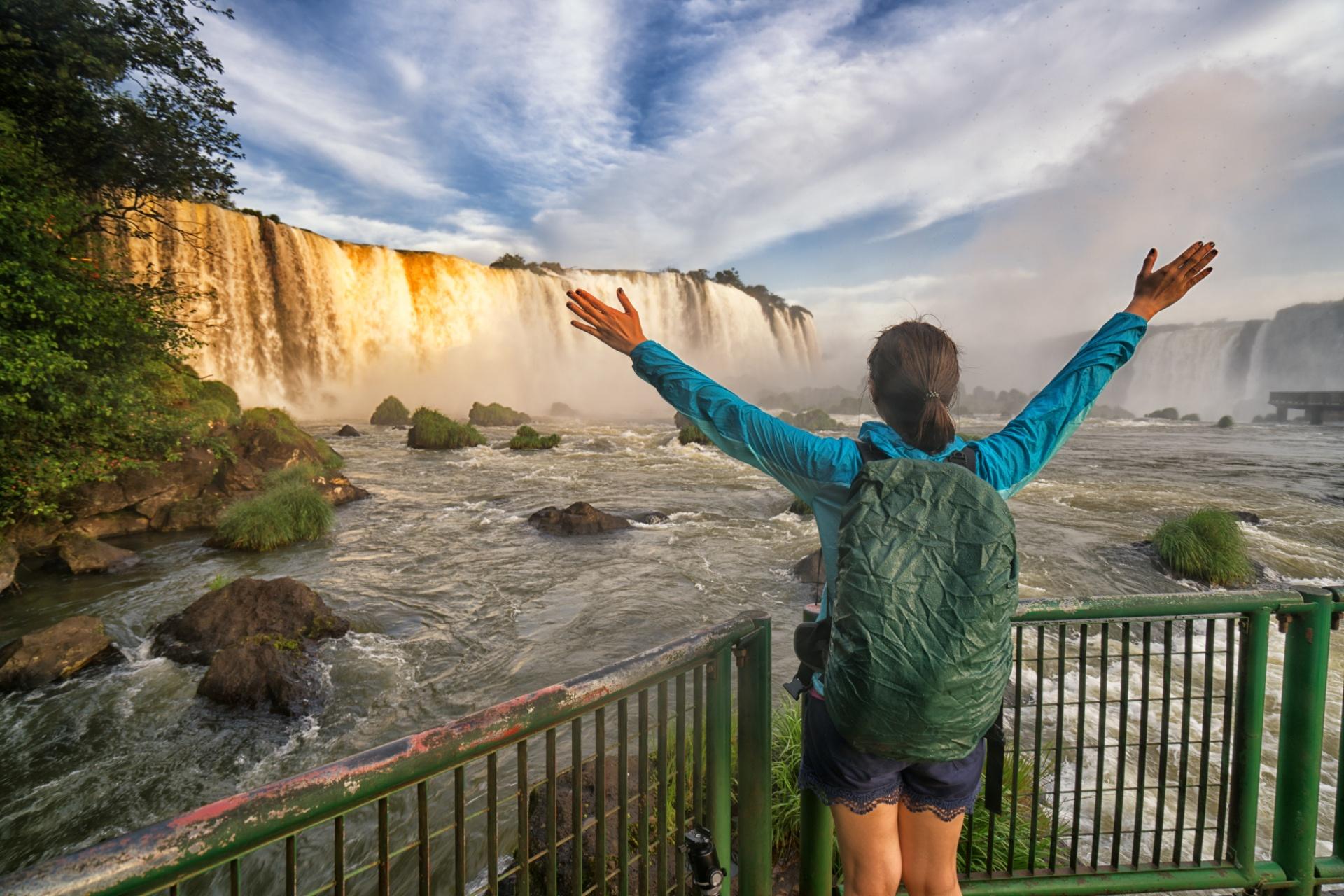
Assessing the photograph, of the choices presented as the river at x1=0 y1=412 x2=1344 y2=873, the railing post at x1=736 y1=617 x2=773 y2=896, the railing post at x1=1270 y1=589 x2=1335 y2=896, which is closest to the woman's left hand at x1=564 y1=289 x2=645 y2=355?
the railing post at x1=736 y1=617 x2=773 y2=896

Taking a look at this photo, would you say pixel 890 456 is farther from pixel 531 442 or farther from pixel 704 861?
pixel 531 442

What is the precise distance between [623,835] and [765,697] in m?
0.64

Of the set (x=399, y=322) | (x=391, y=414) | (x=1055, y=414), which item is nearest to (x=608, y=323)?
(x=1055, y=414)

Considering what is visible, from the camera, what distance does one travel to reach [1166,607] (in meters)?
2.52

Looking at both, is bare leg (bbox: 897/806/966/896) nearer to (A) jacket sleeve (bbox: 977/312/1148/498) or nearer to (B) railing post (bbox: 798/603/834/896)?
(B) railing post (bbox: 798/603/834/896)

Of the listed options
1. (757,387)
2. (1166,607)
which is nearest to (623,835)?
(1166,607)

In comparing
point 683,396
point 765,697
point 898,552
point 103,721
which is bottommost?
point 103,721

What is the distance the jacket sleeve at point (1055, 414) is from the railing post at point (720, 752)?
1.04 meters

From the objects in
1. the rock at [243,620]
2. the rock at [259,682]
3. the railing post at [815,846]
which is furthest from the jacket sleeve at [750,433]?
the rock at [243,620]

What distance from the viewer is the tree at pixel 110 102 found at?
1203 centimetres

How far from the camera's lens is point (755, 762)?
2312 mm

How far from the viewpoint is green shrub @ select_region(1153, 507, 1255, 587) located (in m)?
10.1

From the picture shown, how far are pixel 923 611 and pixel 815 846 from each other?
1321mm

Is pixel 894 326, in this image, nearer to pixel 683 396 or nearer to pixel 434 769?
pixel 683 396
